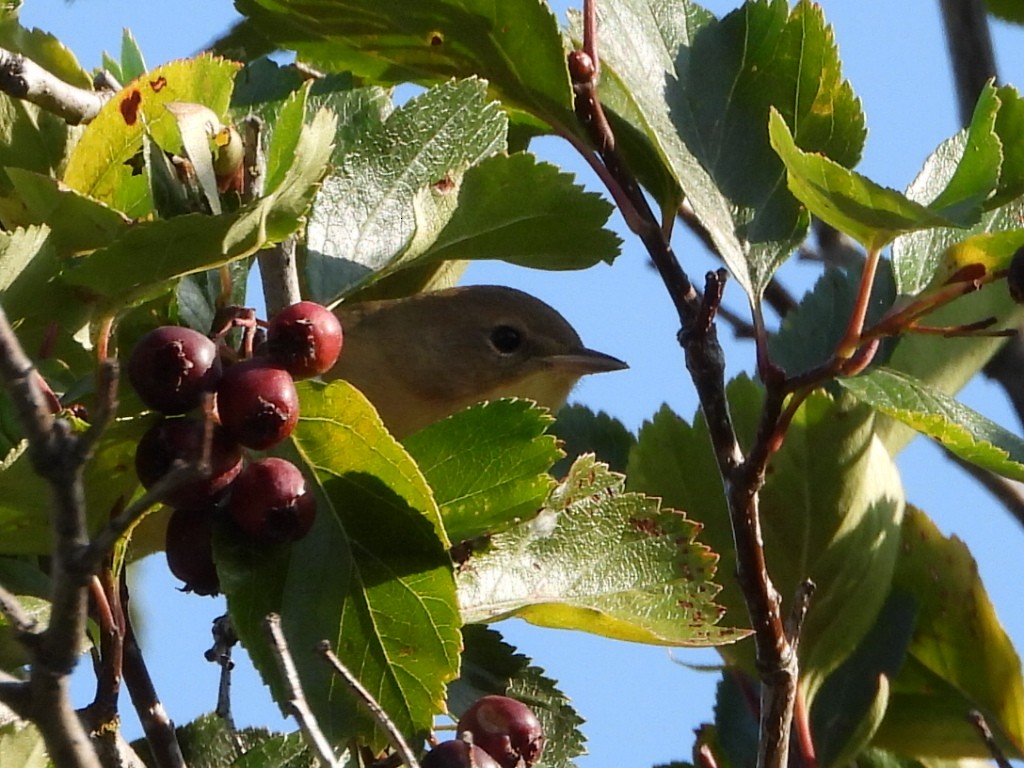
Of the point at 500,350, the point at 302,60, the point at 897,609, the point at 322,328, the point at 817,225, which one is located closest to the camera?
the point at 322,328

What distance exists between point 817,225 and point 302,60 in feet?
7.06

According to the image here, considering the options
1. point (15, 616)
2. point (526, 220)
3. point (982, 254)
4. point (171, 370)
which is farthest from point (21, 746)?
point (982, 254)

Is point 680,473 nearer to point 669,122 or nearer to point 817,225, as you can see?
point 669,122

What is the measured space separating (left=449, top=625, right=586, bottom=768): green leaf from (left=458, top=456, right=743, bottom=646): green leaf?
1.00 ft

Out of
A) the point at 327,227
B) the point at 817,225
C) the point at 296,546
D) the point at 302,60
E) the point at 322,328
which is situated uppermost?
the point at 817,225

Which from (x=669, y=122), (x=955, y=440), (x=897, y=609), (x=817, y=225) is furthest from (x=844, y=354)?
(x=817, y=225)

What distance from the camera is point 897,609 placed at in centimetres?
294

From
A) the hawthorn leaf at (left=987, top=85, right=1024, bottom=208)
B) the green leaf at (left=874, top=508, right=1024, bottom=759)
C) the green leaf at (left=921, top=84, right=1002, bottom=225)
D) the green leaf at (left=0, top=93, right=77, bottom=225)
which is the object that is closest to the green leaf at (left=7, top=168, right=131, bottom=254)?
the green leaf at (left=0, top=93, right=77, bottom=225)

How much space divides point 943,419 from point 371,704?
29.9 inches

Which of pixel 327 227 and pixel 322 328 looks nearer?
pixel 322 328

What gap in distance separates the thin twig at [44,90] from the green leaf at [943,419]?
117 centimetres

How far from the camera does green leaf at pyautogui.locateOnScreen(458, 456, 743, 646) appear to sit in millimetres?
2178

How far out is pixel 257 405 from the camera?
1.81 m

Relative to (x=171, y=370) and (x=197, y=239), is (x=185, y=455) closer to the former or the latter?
(x=171, y=370)
